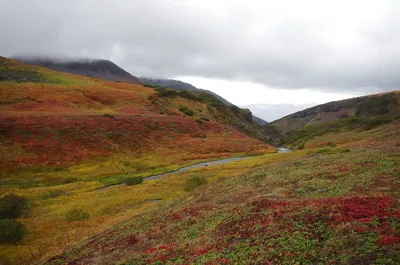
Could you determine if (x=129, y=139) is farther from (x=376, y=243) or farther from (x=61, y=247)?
(x=376, y=243)

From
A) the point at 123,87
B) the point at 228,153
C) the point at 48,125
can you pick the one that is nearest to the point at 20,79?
the point at 123,87

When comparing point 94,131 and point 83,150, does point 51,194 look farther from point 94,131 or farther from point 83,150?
point 94,131

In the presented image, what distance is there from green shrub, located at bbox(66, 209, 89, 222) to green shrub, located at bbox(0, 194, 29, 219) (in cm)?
688

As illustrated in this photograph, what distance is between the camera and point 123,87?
527 ft

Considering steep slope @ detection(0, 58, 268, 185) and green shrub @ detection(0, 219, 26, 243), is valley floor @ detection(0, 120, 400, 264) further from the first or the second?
steep slope @ detection(0, 58, 268, 185)

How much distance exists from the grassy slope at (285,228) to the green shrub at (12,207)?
1818 centimetres

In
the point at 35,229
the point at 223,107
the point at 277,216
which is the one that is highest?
the point at 223,107

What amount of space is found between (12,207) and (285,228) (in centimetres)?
3778

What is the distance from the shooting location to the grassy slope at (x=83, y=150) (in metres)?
39.1

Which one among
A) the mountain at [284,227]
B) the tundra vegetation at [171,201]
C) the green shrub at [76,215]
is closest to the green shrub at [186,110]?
the tundra vegetation at [171,201]

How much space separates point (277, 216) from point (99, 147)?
68.2 meters

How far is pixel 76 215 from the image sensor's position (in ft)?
131

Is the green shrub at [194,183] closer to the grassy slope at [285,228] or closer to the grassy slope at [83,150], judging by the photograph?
the grassy slope at [83,150]

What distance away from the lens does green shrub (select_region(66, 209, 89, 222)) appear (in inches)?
1549
